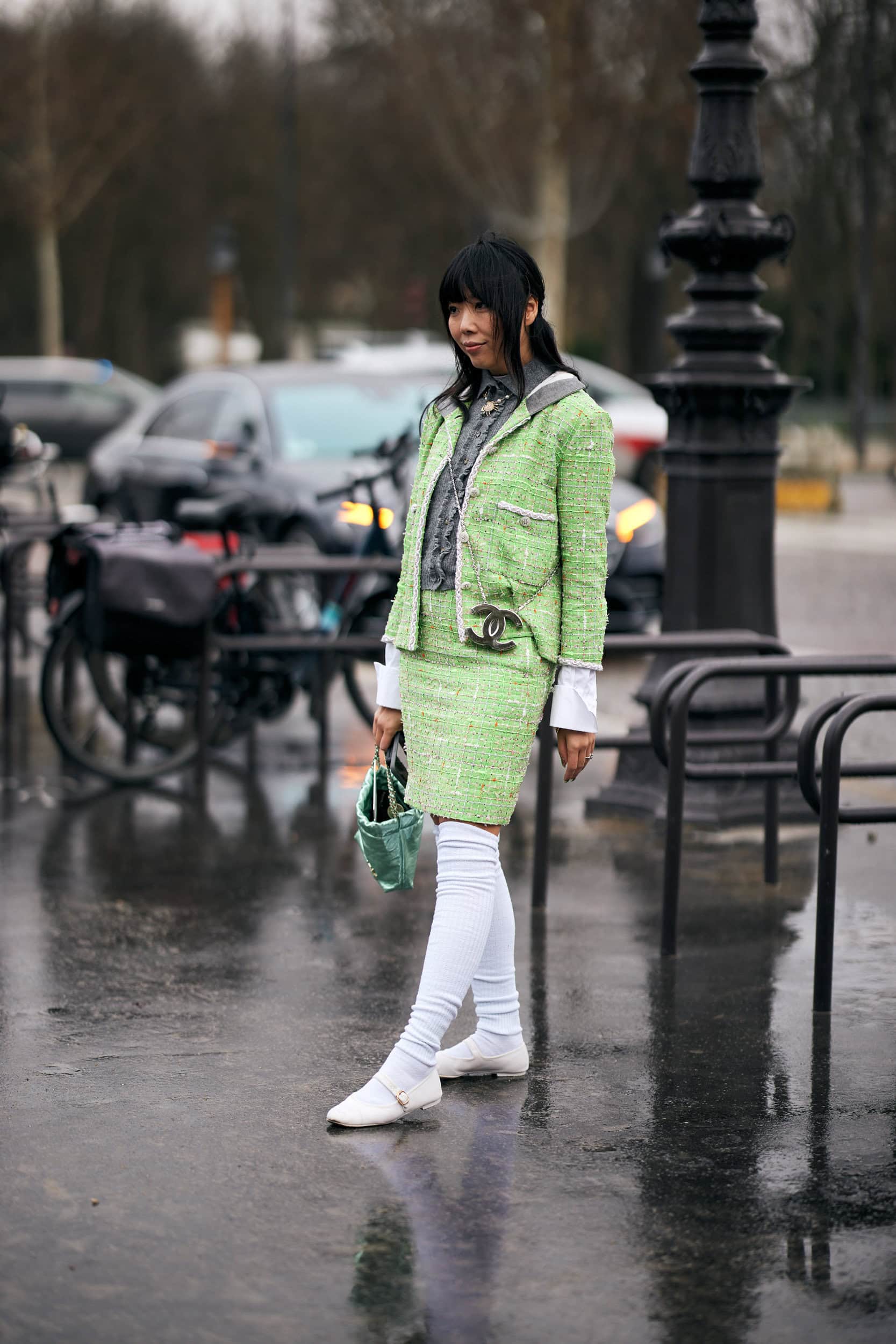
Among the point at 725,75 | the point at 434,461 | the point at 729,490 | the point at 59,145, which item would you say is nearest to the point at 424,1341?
the point at 434,461

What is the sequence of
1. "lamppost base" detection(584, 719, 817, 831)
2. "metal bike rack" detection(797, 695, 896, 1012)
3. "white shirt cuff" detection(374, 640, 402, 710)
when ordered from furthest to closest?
"lamppost base" detection(584, 719, 817, 831) → "metal bike rack" detection(797, 695, 896, 1012) → "white shirt cuff" detection(374, 640, 402, 710)

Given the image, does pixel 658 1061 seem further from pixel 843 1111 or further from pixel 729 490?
pixel 729 490

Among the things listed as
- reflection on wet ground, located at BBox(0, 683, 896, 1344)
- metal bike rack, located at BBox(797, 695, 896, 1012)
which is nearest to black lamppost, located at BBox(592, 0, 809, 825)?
reflection on wet ground, located at BBox(0, 683, 896, 1344)

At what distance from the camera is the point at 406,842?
15.0 ft

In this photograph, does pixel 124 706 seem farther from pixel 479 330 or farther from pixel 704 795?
pixel 479 330

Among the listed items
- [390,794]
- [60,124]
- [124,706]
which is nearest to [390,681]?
[390,794]

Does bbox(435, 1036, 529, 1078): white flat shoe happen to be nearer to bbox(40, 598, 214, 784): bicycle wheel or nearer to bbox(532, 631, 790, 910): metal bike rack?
bbox(532, 631, 790, 910): metal bike rack

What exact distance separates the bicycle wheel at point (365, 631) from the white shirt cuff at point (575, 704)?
3896 mm

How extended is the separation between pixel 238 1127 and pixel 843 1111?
126 cm

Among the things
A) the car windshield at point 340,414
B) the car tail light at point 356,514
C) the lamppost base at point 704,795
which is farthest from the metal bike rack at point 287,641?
the car windshield at point 340,414

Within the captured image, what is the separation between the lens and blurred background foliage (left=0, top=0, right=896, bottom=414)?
28.7 metres

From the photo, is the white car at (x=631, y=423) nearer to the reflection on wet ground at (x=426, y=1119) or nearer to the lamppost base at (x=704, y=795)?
the lamppost base at (x=704, y=795)

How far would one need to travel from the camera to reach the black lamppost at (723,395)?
771cm

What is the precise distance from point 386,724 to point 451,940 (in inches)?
18.9
